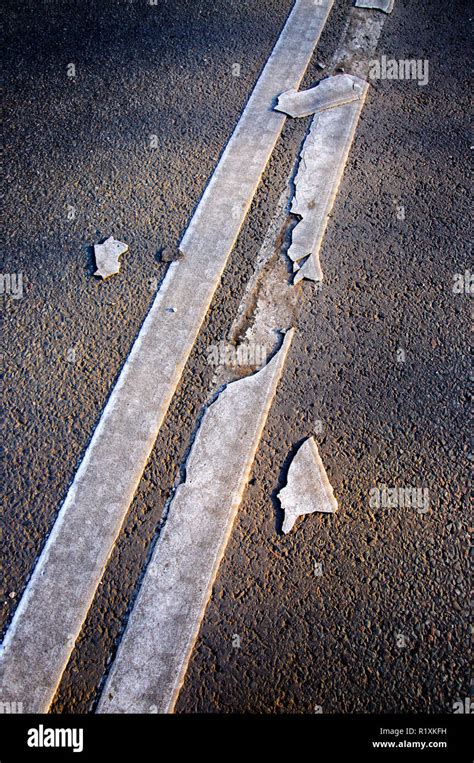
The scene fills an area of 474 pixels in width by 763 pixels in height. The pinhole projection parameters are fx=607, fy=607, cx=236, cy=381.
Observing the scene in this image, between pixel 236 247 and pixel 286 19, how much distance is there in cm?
254

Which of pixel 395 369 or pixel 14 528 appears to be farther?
pixel 395 369

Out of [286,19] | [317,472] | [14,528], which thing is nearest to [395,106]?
[286,19]

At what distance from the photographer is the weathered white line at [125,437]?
2.41 meters

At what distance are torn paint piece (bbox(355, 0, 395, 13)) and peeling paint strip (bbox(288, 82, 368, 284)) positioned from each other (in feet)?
3.44

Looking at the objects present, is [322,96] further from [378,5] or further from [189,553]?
[189,553]

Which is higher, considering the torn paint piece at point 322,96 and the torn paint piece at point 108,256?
the torn paint piece at point 322,96

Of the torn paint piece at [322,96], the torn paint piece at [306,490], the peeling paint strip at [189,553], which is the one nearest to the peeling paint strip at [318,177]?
the torn paint piece at [322,96]

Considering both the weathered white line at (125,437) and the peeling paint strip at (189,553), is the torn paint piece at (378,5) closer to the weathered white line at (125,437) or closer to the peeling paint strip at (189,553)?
the weathered white line at (125,437)

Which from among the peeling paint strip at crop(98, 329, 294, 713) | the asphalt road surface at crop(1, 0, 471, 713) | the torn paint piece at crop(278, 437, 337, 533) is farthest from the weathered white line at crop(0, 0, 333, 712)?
the torn paint piece at crop(278, 437, 337, 533)

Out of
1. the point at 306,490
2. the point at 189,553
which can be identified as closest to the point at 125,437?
the point at 189,553

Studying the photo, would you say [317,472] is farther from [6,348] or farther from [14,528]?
[6,348]

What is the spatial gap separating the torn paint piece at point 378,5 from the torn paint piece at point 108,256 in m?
3.15

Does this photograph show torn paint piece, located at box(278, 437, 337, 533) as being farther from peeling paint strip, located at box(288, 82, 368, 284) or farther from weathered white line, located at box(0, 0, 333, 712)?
peeling paint strip, located at box(288, 82, 368, 284)

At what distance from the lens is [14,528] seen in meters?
2.67
